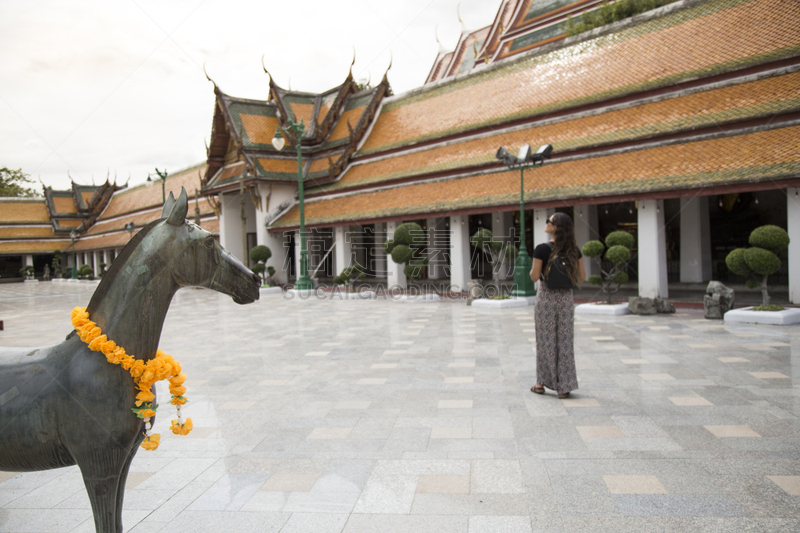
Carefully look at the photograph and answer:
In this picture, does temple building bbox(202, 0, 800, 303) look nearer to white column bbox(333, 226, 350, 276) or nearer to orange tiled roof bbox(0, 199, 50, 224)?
white column bbox(333, 226, 350, 276)

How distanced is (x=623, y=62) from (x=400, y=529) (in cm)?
1688

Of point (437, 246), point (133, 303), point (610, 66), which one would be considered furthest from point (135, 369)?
point (437, 246)

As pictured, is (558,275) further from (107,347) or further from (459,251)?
(459,251)

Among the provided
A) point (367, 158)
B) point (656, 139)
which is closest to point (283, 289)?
point (367, 158)

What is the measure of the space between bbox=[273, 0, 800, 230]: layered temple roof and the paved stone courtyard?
6.15 metres

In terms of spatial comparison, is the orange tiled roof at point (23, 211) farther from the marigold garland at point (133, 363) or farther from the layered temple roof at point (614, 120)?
the marigold garland at point (133, 363)

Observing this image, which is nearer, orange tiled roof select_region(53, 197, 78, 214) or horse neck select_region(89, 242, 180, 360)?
horse neck select_region(89, 242, 180, 360)

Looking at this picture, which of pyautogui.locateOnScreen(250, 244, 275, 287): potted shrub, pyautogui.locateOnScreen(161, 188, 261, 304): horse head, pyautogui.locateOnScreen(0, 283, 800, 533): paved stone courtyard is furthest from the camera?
pyautogui.locateOnScreen(250, 244, 275, 287): potted shrub

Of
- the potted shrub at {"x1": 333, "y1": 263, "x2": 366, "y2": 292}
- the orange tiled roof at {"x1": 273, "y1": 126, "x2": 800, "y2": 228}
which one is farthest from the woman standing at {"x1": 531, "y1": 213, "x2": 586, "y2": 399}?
the potted shrub at {"x1": 333, "y1": 263, "x2": 366, "y2": 292}

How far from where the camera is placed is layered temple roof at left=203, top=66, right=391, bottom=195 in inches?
954

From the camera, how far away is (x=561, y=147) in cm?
1575

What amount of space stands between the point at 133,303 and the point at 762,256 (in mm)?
10622

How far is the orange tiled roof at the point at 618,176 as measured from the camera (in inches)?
453

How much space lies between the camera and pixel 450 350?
26.4ft
